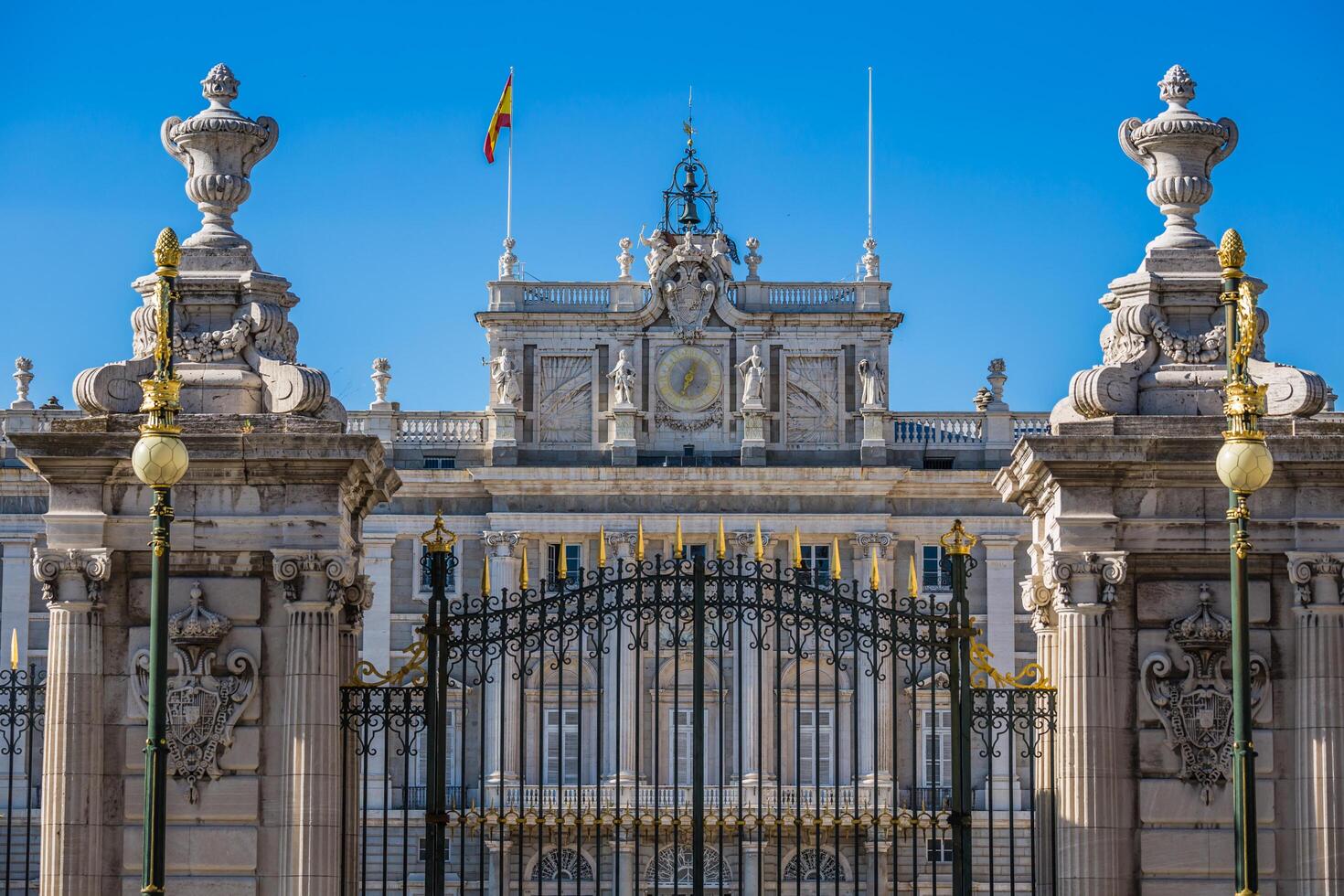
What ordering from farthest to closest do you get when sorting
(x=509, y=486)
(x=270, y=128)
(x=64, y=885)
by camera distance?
(x=509, y=486), (x=270, y=128), (x=64, y=885)

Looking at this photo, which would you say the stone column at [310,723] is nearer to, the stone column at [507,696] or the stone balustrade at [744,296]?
the stone column at [507,696]

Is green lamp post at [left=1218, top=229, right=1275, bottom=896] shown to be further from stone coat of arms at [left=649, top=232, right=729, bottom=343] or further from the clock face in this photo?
the clock face

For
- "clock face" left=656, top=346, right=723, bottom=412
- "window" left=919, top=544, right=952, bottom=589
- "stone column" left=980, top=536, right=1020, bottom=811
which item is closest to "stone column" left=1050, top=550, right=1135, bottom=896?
"stone column" left=980, top=536, right=1020, bottom=811

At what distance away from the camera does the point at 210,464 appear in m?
20.1

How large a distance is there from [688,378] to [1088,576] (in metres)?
41.0

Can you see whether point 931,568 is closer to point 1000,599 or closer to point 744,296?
point 1000,599

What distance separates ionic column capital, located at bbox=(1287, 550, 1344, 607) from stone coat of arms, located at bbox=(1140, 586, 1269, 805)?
64cm

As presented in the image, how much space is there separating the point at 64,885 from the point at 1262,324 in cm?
1099

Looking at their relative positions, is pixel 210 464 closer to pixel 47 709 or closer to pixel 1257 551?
pixel 47 709

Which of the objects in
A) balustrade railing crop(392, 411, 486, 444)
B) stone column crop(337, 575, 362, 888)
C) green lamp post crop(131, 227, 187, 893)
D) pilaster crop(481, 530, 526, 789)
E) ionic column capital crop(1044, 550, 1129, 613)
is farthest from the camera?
balustrade railing crop(392, 411, 486, 444)

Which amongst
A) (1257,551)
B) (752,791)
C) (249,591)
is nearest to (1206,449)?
(1257,551)

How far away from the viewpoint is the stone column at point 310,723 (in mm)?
19859

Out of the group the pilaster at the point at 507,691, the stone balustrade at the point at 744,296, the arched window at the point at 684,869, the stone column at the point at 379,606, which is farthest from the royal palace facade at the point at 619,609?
the stone balustrade at the point at 744,296

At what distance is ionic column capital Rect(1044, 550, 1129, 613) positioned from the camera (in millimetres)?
20078
